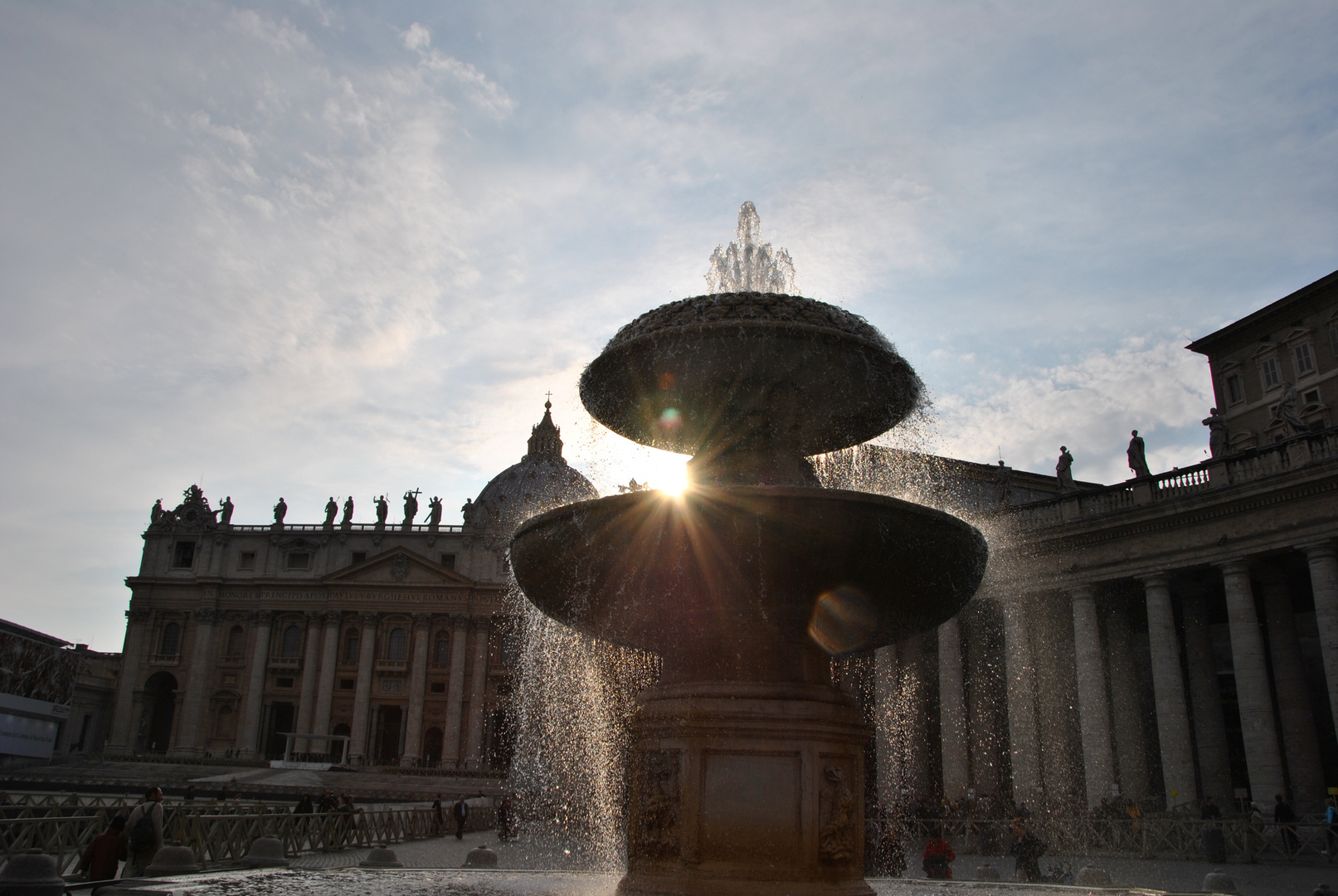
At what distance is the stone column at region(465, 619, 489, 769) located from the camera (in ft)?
212

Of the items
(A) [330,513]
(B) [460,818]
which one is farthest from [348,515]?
(B) [460,818]

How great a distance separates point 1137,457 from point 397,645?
55931 millimetres

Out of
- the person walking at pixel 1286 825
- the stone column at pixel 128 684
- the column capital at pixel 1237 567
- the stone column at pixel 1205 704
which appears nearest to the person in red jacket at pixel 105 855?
the person walking at pixel 1286 825

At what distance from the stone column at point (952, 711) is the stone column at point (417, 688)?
46.1 metres

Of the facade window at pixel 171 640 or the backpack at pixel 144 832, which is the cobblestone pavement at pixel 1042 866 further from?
the facade window at pixel 171 640

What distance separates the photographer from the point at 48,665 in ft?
211

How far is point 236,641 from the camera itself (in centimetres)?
6994

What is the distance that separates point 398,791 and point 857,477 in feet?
116

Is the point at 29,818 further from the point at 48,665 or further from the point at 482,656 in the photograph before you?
the point at 48,665

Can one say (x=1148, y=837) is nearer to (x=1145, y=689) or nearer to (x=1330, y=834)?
(x=1330, y=834)

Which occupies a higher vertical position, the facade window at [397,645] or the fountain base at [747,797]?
the facade window at [397,645]

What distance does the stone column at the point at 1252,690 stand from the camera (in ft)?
63.5

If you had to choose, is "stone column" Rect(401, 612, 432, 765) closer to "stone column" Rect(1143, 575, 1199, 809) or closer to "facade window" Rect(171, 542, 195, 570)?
"facade window" Rect(171, 542, 195, 570)

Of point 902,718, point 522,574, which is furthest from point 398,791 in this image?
point 522,574
